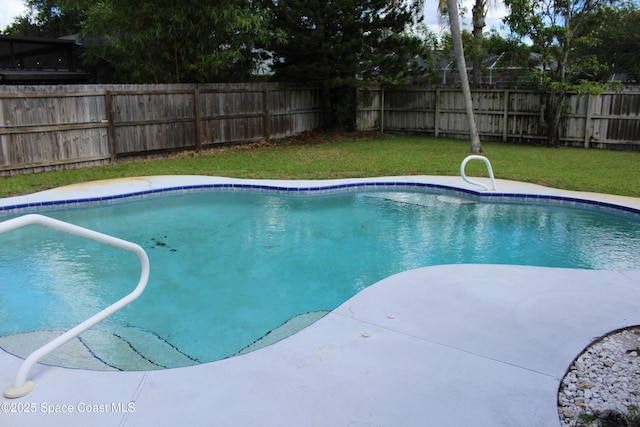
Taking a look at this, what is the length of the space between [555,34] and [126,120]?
33.9 ft

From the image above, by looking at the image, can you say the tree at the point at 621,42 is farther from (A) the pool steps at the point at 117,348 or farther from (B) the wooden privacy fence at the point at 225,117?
(A) the pool steps at the point at 117,348

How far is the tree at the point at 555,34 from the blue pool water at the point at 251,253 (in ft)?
22.4

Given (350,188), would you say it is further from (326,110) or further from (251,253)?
Answer: (326,110)

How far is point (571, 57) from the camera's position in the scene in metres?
14.1

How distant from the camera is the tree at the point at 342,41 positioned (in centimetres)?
1446

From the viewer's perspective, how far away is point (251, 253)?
255 inches

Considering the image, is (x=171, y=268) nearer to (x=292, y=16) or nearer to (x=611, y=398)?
(x=611, y=398)

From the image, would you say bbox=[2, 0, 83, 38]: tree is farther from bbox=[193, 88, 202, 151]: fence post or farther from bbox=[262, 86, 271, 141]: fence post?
bbox=[193, 88, 202, 151]: fence post

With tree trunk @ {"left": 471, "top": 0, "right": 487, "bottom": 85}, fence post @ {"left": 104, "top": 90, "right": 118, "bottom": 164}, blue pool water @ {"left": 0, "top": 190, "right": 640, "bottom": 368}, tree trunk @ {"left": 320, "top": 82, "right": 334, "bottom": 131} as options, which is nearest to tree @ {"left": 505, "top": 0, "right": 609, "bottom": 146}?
tree trunk @ {"left": 471, "top": 0, "right": 487, "bottom": 85}

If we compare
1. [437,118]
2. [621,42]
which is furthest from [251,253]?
[621,42]

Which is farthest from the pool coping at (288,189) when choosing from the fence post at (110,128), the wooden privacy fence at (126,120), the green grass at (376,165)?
the fence post at (110,128)

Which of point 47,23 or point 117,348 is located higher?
point 47,23

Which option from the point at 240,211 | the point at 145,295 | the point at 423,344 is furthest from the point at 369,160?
the point at 423,344

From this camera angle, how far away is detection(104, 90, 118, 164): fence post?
37.2 ft
